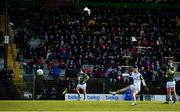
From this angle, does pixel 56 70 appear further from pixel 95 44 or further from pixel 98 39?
pixel 98 39

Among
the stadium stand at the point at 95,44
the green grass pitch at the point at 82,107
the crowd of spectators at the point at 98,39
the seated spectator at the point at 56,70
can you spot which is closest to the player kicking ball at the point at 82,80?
the stadium stand at the point at 95,44

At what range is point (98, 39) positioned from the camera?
4453 cm

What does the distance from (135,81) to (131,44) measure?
1465 centimetres

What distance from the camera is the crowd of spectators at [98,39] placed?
40.6m

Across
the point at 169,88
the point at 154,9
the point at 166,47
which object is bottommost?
the point at 169,88

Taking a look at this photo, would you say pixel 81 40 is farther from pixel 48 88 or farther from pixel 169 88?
pixel 169 88

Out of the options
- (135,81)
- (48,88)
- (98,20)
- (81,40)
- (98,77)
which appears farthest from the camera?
(98,20)

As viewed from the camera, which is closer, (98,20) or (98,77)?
(98,77)

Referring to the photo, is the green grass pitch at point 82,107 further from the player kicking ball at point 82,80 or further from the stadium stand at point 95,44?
the stadium stand at point 95,44

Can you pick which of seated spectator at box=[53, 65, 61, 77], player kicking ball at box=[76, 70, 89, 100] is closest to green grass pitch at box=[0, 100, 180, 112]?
player kicking ball at box=[76, 70, 89, 100]

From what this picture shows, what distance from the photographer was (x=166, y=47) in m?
44.5

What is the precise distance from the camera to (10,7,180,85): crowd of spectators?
4056 centimetres

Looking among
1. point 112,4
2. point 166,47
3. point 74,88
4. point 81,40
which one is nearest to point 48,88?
point 74,88

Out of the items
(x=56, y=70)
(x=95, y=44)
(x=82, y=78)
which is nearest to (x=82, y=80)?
(x=82, y=78)
